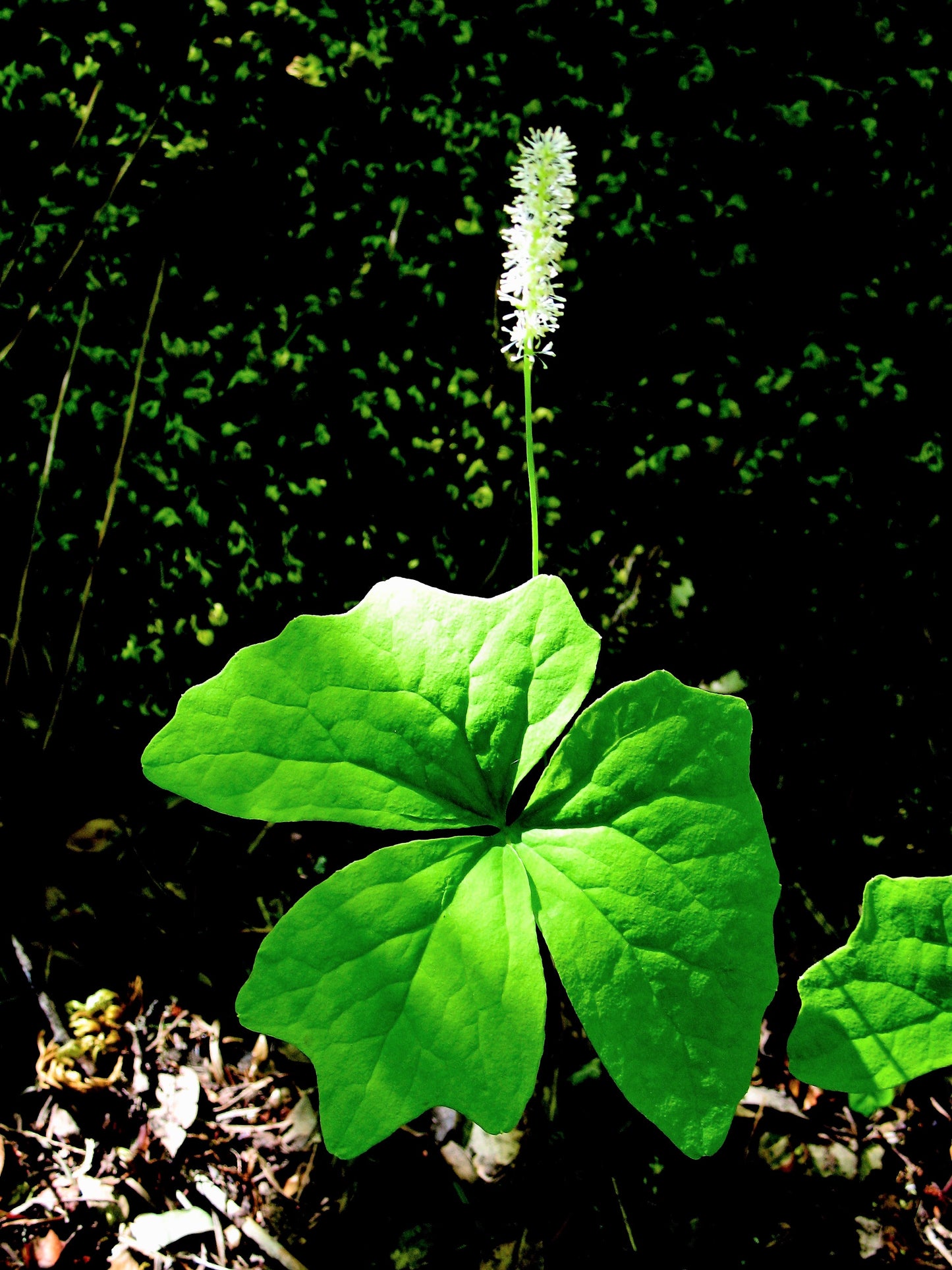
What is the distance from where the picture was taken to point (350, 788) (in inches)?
52.0

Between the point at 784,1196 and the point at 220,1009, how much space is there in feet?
3.89

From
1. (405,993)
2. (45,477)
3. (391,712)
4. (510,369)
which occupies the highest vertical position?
(510,369)

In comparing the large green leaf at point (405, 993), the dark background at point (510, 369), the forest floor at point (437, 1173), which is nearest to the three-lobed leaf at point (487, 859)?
the large green leaf at point (405, 993)

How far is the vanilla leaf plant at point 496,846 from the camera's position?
3.91ft

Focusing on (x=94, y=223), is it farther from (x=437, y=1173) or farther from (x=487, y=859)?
(x=437, y=1173)

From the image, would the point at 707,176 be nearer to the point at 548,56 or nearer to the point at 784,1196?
the point at 548,56

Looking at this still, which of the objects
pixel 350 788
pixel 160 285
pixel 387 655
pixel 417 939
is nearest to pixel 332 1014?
pixel 417 939

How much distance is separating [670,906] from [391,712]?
52cm

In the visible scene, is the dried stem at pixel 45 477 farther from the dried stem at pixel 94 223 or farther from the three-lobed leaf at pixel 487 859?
the three-lobed leaf at pixel 487 859

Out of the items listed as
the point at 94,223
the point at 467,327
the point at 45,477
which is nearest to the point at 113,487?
the point at 45,477

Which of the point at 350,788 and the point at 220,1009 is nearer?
the point at 350,788

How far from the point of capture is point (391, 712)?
1338 millimetres

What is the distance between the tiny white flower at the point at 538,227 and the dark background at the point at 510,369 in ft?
1.07

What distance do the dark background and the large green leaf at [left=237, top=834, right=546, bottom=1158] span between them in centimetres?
50
